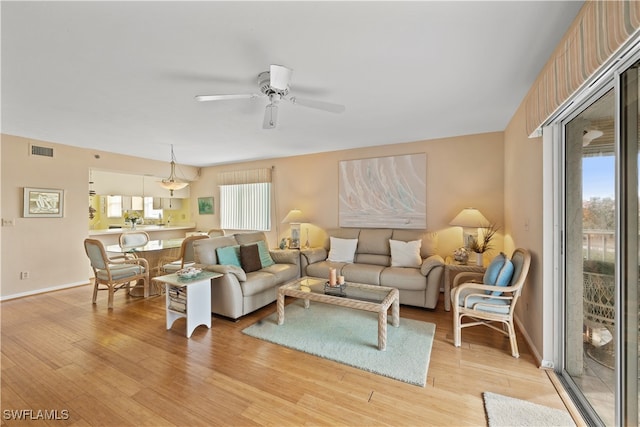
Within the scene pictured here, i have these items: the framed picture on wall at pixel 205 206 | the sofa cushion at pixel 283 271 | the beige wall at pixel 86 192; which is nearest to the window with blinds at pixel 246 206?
the framed picture on wall at pixel 205 206

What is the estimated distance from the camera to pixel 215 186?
676 cm

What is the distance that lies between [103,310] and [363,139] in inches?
181

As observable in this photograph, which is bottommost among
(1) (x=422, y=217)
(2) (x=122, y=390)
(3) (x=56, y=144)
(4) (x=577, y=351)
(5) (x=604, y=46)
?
(2) (x=122, y=390)

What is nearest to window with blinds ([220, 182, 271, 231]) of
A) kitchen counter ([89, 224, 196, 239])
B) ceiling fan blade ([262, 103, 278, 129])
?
kitchen counter ([89, 224, 196, 239])

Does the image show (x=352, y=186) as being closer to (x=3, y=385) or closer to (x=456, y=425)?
(x=456, y=425)

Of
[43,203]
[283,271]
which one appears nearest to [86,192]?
[43,203]

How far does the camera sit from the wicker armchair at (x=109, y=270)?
3582 mm

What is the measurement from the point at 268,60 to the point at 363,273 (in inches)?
113

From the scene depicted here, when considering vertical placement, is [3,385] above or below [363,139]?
below

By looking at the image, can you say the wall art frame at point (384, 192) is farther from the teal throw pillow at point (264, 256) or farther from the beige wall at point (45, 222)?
the beige wall at point (45, 222)

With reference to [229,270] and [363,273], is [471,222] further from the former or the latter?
[229,270]

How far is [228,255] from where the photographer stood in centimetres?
356

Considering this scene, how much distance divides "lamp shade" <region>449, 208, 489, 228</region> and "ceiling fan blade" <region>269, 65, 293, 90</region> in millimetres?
3006

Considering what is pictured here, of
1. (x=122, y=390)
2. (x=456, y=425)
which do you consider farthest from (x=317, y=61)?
(x=122, y=390)
